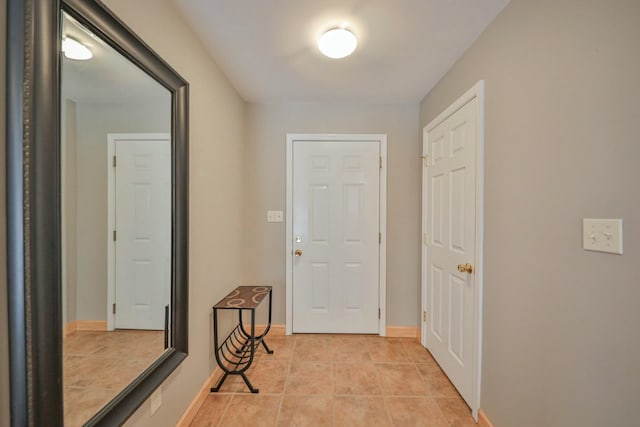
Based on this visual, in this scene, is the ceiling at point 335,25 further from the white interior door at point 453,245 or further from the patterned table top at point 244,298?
the patterned table top at point 244,298

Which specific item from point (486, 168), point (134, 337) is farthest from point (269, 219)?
point (486, 168)

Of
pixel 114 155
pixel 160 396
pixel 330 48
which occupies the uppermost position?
pixel 330 48

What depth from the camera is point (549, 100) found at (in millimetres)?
1107

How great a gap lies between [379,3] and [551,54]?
840mm

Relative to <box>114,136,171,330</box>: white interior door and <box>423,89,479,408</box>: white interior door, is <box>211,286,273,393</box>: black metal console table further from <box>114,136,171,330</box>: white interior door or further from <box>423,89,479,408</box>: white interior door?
<box>423,89,479,408</box>: white interior door

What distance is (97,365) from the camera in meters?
0.99

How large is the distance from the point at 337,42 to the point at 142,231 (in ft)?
4.99

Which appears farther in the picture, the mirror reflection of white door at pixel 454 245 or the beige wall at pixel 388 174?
the beige wall at pixel 388 174

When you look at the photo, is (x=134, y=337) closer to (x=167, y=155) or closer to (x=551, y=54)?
(x=167, y=155)

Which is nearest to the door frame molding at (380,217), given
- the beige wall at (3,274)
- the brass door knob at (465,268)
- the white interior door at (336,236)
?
the white interior door at (336,236)

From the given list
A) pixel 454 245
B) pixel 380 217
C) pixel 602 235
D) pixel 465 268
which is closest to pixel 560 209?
pixel 602 235

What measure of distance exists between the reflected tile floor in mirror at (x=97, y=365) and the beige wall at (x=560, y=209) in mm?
1778

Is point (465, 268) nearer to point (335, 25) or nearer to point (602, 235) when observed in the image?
point (602, 235)

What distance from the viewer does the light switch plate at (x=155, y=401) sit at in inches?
48.8
